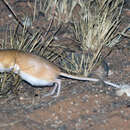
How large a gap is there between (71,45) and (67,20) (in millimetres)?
746

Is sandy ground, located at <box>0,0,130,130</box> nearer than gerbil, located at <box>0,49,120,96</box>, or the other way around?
sandy ground, located at <box>0,0,130,130</box>

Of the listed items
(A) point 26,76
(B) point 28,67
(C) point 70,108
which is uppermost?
(B) point 28,67

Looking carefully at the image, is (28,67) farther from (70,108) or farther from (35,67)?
(70,108)

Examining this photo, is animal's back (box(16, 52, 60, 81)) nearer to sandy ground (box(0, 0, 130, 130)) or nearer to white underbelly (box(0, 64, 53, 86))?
white underbelly (box(0, 64, 53, 86))

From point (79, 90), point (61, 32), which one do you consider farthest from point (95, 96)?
point (61, 32)

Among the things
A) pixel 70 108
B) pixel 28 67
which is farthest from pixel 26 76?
pixel 70 108

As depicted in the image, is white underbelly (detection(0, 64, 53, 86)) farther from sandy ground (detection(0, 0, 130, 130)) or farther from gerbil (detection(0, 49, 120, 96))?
sandy ground (detection(0, 0, 130, 130))

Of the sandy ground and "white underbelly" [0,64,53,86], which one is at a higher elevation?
"white underbelly" [0,64,53,86]

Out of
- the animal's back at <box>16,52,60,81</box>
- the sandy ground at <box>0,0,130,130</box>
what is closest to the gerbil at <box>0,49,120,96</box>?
the animal's back at <box>16,52,60,81</box>

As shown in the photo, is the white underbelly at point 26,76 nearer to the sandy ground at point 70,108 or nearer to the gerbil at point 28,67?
the gerbil at point 28,67

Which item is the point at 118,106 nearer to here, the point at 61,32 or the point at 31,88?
the point at 31,88

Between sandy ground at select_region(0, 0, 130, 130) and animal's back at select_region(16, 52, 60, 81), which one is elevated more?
animal's back at select_region(16, 52, 60, 81)

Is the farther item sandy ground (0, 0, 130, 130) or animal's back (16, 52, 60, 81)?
animal's back (16, 52, 60, 81)

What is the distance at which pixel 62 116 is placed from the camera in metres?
4.01
